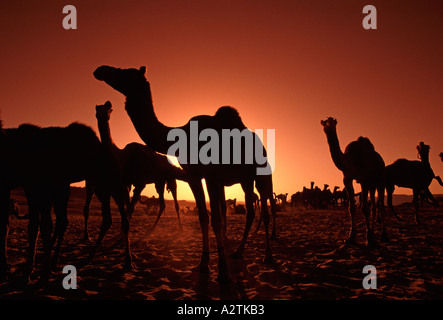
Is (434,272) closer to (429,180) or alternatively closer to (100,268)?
(100,268)

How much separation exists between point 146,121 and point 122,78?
785 mm

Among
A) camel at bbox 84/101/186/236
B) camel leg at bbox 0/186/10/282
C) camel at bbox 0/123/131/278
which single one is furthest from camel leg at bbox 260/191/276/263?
camel leg at bbox 0/186/10/282

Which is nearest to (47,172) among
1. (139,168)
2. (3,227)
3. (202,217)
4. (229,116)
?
(3,227)

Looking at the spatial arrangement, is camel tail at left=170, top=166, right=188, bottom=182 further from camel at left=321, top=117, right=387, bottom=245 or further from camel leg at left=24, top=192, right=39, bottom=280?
camel leg at left=24, top=192, right=39, bottom=280

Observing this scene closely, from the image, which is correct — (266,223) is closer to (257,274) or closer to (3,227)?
(257,274)

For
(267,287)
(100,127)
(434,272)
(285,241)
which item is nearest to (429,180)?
(285,241)

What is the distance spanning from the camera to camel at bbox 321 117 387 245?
23.2ft

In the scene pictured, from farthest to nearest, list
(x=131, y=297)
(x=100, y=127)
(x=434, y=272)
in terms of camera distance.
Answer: (x=100, y=127)
(x=434, y=272)
(x=131, y=297)

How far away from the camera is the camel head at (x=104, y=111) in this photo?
5668 millimetres

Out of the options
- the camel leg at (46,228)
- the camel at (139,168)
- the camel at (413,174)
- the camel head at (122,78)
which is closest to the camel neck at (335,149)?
the camel at (139,168)

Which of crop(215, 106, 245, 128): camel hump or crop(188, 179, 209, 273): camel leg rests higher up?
crop(215, 106, 245, 128): camel hump

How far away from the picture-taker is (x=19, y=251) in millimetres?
6121

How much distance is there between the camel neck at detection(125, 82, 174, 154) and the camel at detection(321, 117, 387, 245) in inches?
173
